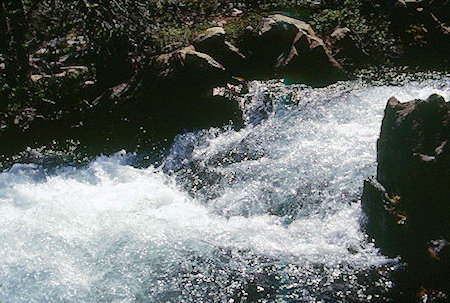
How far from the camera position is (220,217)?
5391mm

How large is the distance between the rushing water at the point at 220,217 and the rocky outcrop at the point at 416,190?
11.3 inches

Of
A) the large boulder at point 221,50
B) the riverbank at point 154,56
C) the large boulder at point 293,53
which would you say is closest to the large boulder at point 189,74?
the riverbank at point 154,56

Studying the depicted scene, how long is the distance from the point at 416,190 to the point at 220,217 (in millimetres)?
2441

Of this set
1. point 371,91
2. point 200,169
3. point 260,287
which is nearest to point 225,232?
point 260,287

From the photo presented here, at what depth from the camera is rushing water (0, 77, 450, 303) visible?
438 cm

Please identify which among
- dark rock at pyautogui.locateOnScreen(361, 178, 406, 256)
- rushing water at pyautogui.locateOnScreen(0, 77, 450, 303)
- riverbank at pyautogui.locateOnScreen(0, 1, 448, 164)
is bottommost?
rushing water at pyautogui.locateOnScreen(0, 77, 450, 303)

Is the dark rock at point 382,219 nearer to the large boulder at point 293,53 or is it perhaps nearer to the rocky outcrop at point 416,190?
the rocky outcrop at point 416,190

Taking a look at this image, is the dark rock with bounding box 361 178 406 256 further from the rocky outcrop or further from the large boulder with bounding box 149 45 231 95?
the large boulder with bounding box 149 45 231 95

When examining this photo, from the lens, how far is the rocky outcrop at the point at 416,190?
3988 mm

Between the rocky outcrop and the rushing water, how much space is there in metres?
0.29

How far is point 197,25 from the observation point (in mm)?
8922

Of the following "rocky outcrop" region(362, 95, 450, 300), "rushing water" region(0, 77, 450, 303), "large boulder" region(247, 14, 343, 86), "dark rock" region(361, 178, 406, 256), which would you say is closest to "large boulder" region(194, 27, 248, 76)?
"large boulder" region(247, 14, 343, 86)

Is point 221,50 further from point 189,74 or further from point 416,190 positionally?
point 416,190

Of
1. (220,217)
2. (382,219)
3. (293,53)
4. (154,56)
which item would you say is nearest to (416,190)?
(382,219)
